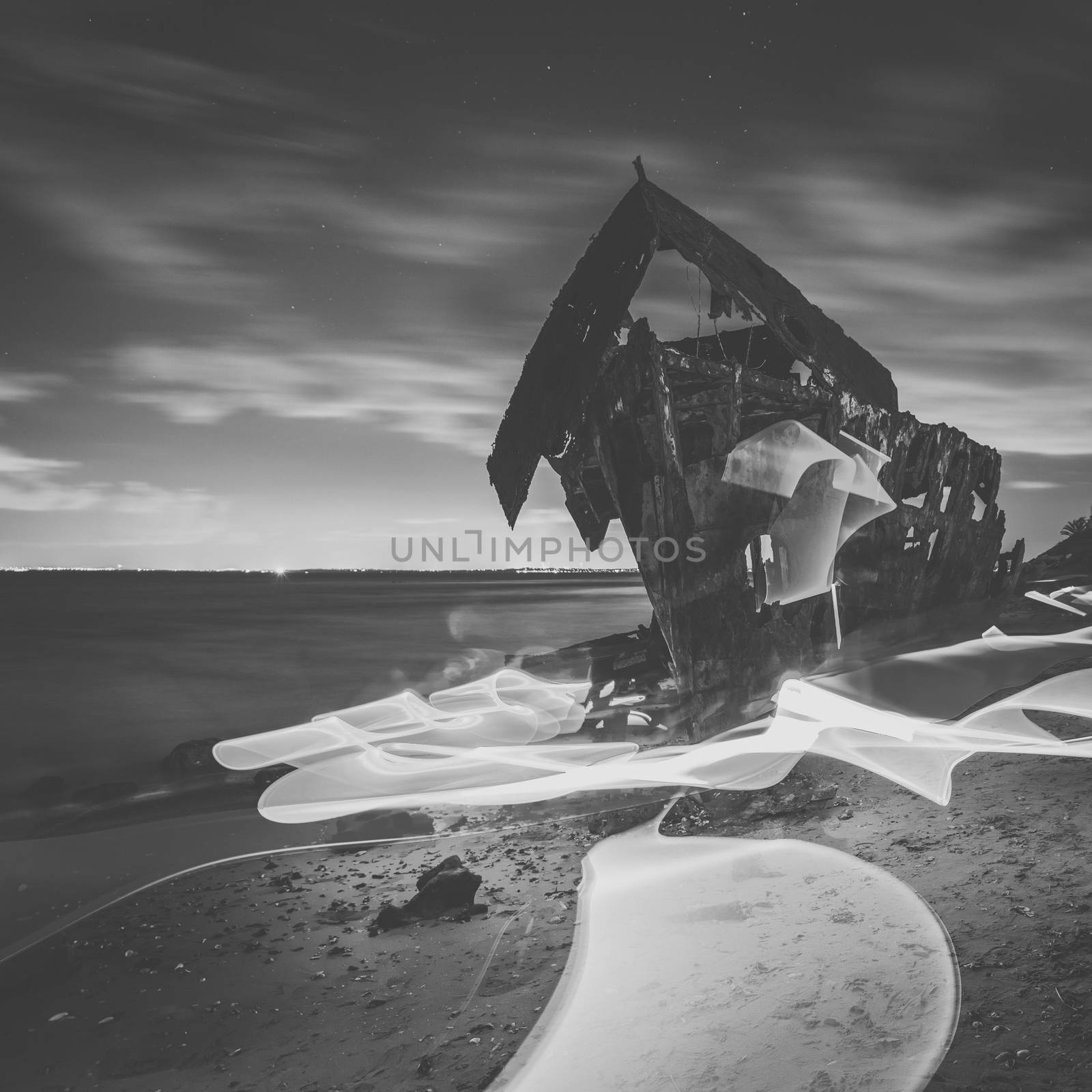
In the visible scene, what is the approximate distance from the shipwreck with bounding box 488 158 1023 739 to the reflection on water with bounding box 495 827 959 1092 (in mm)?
2419

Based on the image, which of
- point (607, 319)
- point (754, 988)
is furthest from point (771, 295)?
point (754, 988)

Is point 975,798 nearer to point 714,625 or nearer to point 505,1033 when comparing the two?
point 714,625

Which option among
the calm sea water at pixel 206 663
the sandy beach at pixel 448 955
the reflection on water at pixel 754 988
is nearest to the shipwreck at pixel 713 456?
the sandy beach at pixel 448 955

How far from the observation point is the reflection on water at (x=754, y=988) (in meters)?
2.28

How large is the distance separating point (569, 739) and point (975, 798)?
4.39 meters

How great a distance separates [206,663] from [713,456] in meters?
19.9

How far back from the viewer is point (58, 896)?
Answer: 510 cm

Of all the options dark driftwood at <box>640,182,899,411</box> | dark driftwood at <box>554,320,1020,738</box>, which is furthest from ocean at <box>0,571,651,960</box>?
dark driftwood at <box>640,182,899,411</box>

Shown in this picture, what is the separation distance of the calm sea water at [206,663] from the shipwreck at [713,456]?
24.9ft

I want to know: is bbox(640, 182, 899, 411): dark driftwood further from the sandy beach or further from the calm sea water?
the calm sea water

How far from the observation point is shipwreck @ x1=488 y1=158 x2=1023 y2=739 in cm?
586

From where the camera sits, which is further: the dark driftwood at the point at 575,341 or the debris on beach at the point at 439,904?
the dark driftwood at the point at 575,341

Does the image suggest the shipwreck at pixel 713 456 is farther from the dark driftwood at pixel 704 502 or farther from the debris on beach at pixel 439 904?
the debris on beach at pixel 439 904

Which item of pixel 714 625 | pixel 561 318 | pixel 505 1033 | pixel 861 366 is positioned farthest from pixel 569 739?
pixel 861 366
